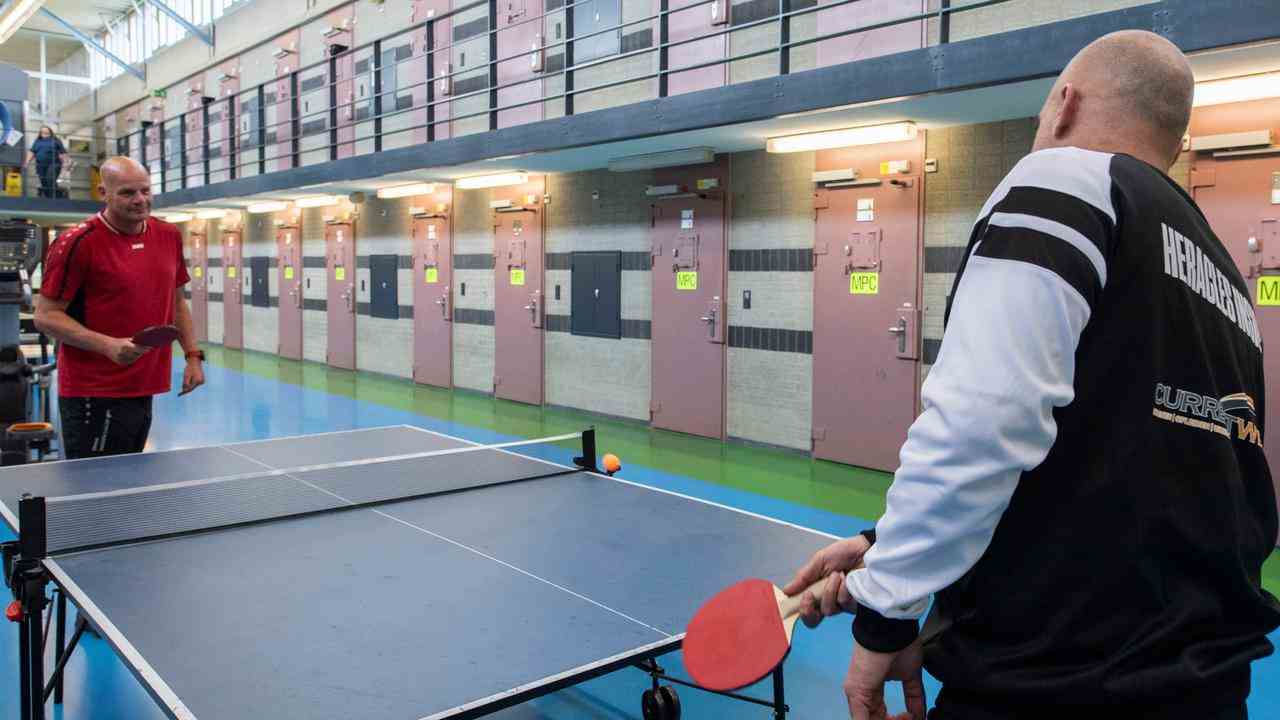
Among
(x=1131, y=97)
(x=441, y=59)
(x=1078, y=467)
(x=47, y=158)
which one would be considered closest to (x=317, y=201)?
(x=441, y=59)

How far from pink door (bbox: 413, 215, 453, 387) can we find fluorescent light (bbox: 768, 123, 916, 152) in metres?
5.73

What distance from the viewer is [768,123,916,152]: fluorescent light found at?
6.68m

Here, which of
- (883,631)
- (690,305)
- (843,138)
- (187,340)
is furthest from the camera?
(690,305)

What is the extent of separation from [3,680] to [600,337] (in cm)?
664

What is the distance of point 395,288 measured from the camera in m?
13.1

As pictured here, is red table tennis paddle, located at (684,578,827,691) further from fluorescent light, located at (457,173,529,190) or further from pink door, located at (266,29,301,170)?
pink door, located at (266,29,301,170)

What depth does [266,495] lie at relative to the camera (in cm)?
359

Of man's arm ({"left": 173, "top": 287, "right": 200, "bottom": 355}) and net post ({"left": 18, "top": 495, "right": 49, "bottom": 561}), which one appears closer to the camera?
net post ({"left": 18, "top": 495, "right": 49, "bottom": 561})

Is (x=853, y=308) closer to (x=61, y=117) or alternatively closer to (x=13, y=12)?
(x=13, y=12)

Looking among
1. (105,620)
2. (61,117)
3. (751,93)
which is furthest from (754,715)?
(61,117)

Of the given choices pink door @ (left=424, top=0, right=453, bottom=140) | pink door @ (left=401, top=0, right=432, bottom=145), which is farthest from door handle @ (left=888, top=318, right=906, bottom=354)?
pink door @ (left=401, top=0, right=432, bottom=145)

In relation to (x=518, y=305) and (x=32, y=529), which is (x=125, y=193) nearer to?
(x=32, y=529)

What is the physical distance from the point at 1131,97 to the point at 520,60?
986cm

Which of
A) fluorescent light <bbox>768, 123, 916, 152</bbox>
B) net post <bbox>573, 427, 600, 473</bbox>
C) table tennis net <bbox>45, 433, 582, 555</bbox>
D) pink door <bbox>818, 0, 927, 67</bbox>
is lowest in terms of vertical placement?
table tennis net <bbox>45, 433, 582, 555</bbox>
